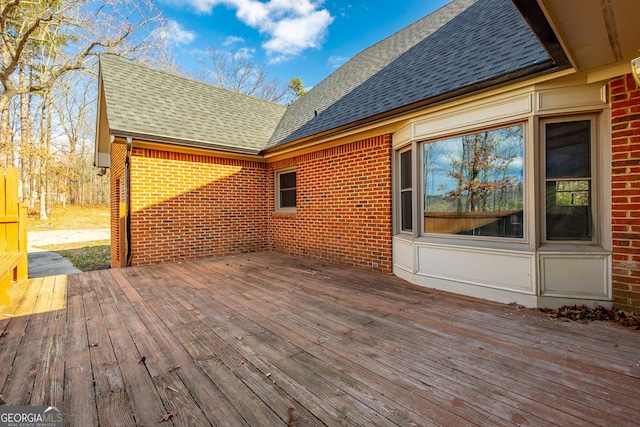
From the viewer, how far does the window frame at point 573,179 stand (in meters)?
3.35

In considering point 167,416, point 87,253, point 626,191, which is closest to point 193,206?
point 167,416

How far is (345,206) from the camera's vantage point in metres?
5.99

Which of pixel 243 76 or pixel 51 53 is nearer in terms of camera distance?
pixel 51 53

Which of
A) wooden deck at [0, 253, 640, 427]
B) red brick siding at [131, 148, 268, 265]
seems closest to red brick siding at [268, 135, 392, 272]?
red brick siding at [131, 148, 268, 265]

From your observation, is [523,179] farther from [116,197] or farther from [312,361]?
[116,197]

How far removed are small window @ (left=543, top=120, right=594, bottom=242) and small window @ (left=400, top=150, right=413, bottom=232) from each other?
1.89 meters

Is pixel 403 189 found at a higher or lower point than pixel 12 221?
higher

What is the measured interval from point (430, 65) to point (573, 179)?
3230 mm

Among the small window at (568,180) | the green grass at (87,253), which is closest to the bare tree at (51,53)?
the green grass at (87,253)

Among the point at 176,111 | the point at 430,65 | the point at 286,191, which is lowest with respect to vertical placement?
the point at 286,191

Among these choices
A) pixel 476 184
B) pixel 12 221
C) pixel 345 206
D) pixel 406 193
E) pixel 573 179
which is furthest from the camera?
pixel 345 206

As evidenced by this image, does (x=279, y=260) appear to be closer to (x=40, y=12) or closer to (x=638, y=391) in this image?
(x=638, y=391)

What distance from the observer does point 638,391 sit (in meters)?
1.87

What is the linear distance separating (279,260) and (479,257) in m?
4.19
